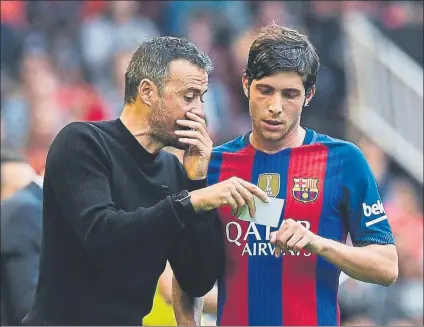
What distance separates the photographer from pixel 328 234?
5.32 meters

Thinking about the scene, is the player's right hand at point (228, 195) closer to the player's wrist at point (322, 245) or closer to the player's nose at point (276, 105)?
the player's wrist at point (322, 245)

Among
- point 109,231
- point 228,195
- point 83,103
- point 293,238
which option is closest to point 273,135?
point 228,195

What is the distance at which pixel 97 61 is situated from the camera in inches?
568

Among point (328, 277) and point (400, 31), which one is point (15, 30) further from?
point (328, 277)

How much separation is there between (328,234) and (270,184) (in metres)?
0.33

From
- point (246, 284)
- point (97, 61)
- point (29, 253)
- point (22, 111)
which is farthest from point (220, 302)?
point (97, 61)

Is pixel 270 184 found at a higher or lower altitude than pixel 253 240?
higher

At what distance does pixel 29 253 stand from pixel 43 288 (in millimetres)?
1627

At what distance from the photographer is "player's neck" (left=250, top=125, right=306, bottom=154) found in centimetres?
545

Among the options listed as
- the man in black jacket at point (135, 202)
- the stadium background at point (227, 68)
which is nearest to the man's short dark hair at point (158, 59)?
the man in black jacket at point (135, 202)

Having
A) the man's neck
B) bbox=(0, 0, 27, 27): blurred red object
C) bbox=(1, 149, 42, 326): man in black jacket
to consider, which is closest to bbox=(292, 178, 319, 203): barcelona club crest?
the man's neck

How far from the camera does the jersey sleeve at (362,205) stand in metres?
5.25

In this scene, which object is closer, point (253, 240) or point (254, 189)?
point (254, 189)

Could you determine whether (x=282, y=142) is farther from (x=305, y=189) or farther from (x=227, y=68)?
(x=227, y=68)
